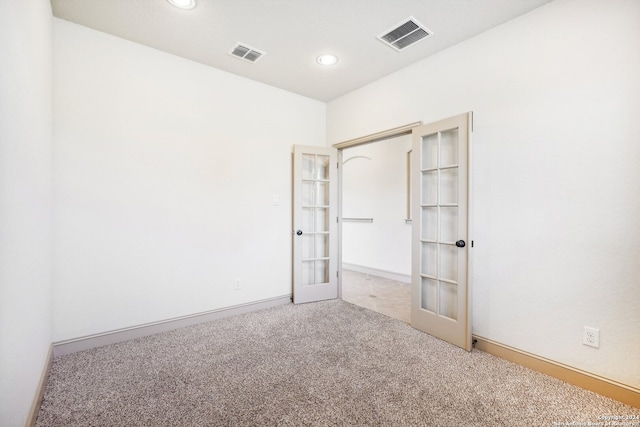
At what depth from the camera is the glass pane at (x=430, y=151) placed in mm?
2760

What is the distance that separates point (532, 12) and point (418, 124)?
3.81 ft

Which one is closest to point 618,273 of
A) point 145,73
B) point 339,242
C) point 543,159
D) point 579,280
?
point 579,280

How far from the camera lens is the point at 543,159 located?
2.11 meters

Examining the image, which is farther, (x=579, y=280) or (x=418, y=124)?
(x=418, y=124)

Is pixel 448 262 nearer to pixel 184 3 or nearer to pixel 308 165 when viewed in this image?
pixel 308 165

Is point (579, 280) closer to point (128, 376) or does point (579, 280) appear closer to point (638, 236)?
point (638, 236)

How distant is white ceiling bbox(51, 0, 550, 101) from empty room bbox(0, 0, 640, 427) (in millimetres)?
22

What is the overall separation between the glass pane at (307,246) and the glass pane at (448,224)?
1756 mm

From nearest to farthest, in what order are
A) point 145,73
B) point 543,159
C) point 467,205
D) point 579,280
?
1. point 579,280
2. point 543,159
3. point 467,205
4. point 145,73

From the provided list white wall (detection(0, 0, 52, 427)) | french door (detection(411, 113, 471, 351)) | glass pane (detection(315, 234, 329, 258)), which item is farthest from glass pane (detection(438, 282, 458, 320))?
white wall (detection(0, 0, 52, 427))

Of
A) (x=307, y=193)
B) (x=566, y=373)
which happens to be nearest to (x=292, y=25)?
(x=307, y=193)

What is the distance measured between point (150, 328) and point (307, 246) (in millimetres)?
1966

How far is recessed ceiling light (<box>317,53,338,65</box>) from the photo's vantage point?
284 centimetres

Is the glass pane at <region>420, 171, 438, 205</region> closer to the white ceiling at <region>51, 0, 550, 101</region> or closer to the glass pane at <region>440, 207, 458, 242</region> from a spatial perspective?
the glass pane at <region>440, 207, 458, 242</region>
